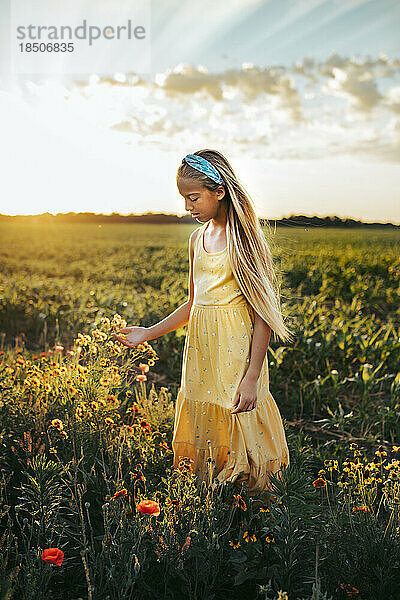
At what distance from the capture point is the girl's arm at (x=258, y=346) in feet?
7.69

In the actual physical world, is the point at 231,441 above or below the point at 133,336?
below

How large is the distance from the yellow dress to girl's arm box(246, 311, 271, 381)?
0.19ft

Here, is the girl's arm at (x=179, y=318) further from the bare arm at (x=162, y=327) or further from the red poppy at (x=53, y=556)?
the red poppy at (x=53, y=556)

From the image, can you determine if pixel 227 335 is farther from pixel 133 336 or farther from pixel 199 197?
pixel 199 197

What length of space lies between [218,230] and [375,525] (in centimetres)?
140

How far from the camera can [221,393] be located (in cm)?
245

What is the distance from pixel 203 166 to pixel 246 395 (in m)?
1.00

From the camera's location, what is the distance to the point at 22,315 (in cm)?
700

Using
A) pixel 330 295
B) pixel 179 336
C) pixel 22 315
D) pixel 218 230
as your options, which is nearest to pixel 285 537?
pixel 218 230

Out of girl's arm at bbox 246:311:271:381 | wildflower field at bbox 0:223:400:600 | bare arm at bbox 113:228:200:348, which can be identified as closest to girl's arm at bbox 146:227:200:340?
bare arm at bbox 113:228:200:348

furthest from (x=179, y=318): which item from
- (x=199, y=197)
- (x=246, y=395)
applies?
(x=199, y=197)

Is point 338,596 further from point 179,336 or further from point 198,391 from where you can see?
point 179,336

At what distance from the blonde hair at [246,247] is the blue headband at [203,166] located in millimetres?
41

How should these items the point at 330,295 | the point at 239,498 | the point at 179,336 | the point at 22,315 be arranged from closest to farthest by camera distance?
the point at 239,498 → the point at 179,336 → the point at 22,315 → the point at 330,295
